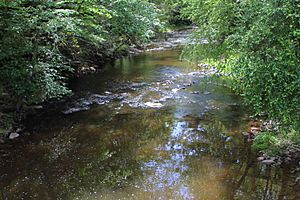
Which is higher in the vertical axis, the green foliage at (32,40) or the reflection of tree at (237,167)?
the green foliage at (32,40)

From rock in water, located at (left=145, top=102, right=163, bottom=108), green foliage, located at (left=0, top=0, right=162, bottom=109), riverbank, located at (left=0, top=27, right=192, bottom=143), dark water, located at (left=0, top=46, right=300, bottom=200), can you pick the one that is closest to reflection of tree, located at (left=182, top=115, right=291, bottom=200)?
dark water, located at (left=0, top=46, right=300, bottom=200)

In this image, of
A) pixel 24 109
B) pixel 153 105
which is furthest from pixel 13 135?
pixel 153 105

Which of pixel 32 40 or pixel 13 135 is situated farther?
pixel 32 40

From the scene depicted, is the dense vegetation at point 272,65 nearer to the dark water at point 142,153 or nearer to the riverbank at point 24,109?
the dark water at point 142,153

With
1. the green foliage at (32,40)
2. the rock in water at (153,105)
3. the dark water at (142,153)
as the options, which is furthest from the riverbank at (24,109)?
the rock in water at (153,105)

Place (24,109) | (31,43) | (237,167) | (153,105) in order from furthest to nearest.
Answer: (153,105) < (24,109) < (31,43) < (237,167)

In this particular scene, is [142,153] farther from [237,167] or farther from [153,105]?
[153,105]

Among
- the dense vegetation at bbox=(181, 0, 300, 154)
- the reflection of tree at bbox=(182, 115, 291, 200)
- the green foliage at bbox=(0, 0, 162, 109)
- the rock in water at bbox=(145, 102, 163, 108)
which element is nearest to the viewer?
the dense vegetation at bbox=(181, 0, 300, 154)

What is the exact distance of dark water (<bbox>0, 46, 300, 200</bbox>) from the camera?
25.0 ft

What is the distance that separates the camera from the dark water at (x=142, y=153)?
7.61 metres

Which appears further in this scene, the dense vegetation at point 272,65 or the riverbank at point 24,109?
the riverbank at point 24,109

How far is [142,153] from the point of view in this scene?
31.4 feet

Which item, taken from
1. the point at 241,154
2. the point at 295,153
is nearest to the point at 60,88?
the point at 241,154

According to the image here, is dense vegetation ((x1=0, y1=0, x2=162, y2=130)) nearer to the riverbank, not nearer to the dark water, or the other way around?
the riverbank
